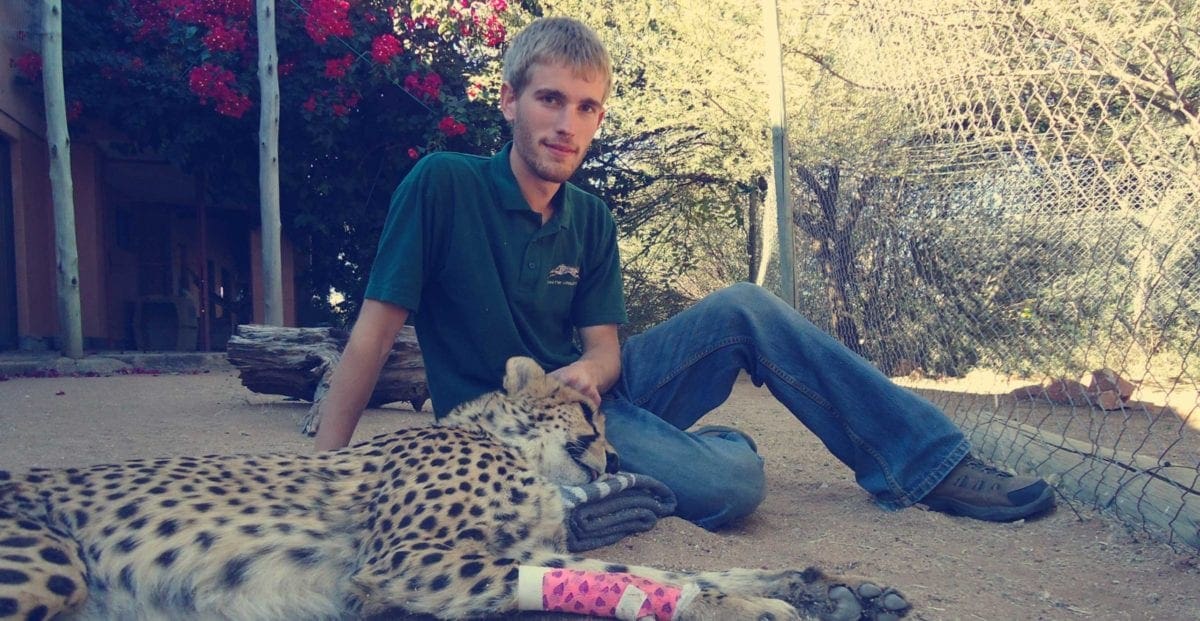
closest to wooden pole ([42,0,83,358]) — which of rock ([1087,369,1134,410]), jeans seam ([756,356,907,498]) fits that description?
jeans seam ([756,356,907,498])

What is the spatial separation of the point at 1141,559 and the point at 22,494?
118 inches

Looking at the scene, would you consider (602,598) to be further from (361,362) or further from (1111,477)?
(1111,477)

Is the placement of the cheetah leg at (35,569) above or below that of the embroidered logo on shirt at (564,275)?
below

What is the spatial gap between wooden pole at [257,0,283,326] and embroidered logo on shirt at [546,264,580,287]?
5084 mm

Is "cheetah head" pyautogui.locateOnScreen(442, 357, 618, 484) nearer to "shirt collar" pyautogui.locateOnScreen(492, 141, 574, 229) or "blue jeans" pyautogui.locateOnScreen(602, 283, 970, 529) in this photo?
"blue jeans" pyautogui.locateOnScreen(602, 283, 970, 529)

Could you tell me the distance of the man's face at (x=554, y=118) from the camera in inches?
106

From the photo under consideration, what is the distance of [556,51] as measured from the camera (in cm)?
268

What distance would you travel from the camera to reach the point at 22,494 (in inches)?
82.5

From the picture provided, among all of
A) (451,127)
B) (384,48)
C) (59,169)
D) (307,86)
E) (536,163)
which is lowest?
(536,163)

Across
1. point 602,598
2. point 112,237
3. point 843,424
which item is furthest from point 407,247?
point 112,237

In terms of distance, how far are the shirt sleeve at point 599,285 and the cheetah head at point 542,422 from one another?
44 cm

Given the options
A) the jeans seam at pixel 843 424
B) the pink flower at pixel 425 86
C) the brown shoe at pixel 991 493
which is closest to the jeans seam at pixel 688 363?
the jeans seam at pixel 843 424

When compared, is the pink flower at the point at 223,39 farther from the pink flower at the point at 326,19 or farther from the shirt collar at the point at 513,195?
the shirt collar at the point at 513,195

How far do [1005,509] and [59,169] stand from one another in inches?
308
